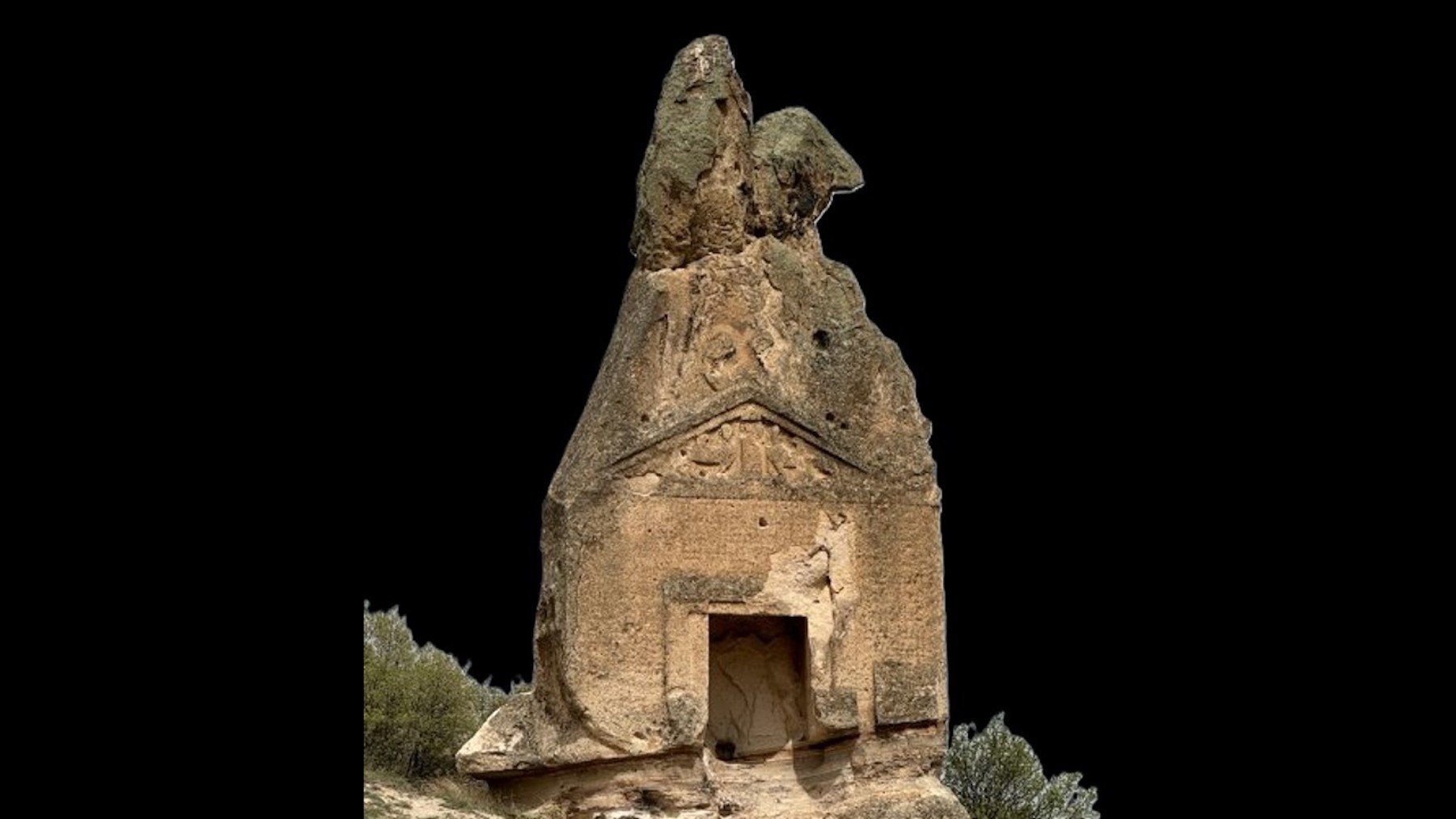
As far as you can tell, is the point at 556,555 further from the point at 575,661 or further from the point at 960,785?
the point at 960,785

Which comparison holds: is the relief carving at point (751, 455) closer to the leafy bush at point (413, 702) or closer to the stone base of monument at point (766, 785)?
the stone base of monument at point (766, 785)

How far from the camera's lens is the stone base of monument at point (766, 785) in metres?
15.4

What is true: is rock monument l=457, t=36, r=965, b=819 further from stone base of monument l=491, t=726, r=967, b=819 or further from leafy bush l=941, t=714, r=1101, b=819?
leafy bush l=941, t=714, r=1101, b=819

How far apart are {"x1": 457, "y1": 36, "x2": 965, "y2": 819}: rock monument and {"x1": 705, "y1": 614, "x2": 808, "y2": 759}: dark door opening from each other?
1 centimetres

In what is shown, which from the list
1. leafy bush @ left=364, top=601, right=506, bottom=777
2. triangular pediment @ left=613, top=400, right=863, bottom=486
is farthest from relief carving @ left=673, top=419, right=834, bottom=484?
leafy bush @ left=364, top=601, right=506, bottom=777

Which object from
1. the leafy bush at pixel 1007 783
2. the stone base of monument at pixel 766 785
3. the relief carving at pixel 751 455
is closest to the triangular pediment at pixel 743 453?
the relief carving at pixel 751 455

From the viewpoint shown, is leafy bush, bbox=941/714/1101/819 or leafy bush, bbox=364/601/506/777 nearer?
leafy bush, bbox=364/601/506/777

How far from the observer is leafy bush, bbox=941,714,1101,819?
18453 mm

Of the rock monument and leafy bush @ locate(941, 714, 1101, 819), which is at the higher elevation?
the rock monument

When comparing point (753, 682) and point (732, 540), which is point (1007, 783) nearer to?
point (753, 682)

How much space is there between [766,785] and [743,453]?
6.48ft

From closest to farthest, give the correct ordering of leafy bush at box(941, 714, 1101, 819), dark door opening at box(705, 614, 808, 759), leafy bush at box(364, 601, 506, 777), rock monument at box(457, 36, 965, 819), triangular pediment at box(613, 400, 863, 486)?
rock monument at box(457, 36, 965, 819)
triangular pediment at box(613, 400, 863, 486)
dark door opening at box(705, 614, 808, 759)
leafy bush at box(364, 601, 506, 777)
leafy bush at box(941, 714, 1101, 819)

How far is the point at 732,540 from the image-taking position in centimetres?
1555

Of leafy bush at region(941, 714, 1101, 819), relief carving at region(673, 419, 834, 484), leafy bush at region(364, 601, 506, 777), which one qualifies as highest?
relief carving at region(673, 419, 834, 484)
